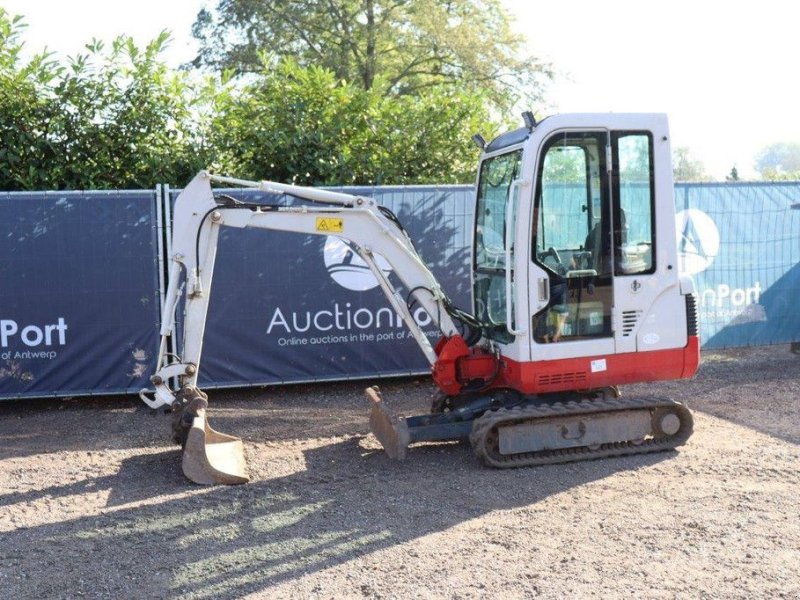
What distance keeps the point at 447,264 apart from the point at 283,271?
6.00 ft

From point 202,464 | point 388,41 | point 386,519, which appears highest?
point 388,41

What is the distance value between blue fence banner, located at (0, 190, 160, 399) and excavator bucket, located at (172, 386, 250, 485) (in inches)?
97.9

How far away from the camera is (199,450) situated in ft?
19.4

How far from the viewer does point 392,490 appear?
5746mm

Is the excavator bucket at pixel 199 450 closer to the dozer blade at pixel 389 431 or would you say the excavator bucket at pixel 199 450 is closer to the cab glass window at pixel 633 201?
the dozer blade at pixel 389 431

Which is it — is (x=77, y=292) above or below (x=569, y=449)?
above

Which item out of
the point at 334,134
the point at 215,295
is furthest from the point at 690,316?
the point at 334,134

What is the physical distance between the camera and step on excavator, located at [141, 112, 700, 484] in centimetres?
599

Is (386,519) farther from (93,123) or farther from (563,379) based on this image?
(93,123)

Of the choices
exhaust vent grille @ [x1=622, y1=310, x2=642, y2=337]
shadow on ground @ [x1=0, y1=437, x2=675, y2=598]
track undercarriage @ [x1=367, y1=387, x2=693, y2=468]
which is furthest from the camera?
exhaust vent grille @ [x1=622, y1=310, x2=642, y2=337]

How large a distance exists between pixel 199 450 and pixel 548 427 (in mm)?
2582

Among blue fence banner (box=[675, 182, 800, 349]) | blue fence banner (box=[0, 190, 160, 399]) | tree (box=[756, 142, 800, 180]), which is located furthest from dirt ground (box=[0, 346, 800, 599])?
tree (box=[756, 142, 800, 180])

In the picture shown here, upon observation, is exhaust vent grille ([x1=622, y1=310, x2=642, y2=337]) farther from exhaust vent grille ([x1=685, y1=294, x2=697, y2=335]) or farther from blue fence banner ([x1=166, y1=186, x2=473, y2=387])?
blue fence banner ([x1=166, y1=186, x2=473, y2=387])

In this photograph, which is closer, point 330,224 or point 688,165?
point 330,224
